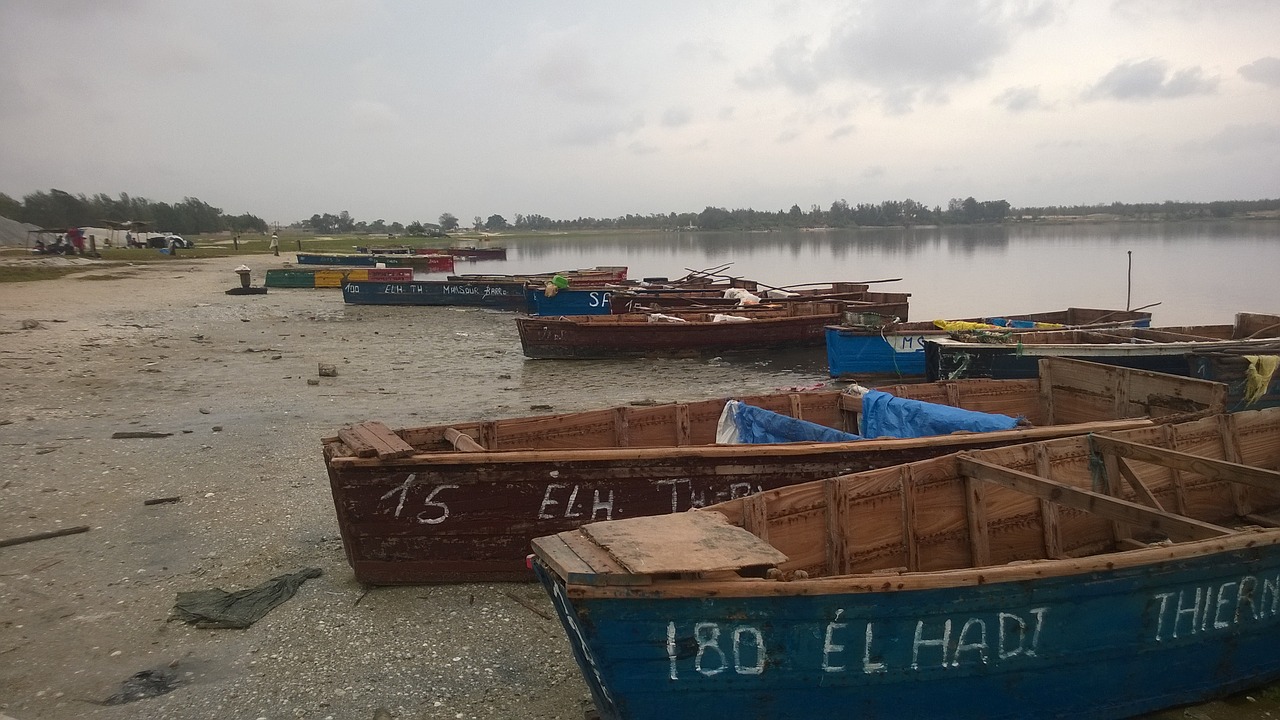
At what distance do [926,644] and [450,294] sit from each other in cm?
2999

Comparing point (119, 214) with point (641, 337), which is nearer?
point (641, 337)

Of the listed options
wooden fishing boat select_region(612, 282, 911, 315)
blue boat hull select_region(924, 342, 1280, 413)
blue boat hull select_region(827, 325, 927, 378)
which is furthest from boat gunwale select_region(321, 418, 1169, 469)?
wooden fishing boat select_region(612, 282, 911, 315)

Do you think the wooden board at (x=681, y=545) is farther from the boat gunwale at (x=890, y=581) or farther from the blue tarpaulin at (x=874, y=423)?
the blue tarpaulin at (x=874, y=423)

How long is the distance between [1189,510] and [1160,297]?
3829 cm

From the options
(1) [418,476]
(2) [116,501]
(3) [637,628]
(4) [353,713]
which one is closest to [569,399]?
(2) [116,501]

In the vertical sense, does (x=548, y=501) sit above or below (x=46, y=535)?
above

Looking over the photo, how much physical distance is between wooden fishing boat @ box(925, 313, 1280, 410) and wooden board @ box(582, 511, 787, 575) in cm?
981

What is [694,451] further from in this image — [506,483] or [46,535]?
[46,535]

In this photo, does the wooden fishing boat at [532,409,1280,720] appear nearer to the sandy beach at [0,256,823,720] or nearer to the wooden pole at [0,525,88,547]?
the sandy beach at [0,256,823,720]

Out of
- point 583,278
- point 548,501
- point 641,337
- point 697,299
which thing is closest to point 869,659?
point 548,501

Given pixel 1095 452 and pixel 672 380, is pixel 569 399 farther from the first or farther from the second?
pixel 1095 452

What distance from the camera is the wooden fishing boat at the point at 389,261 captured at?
1923 inches

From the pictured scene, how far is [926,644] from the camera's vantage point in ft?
11.9

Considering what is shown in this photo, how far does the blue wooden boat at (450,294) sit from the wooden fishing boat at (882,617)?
27.9 meters
